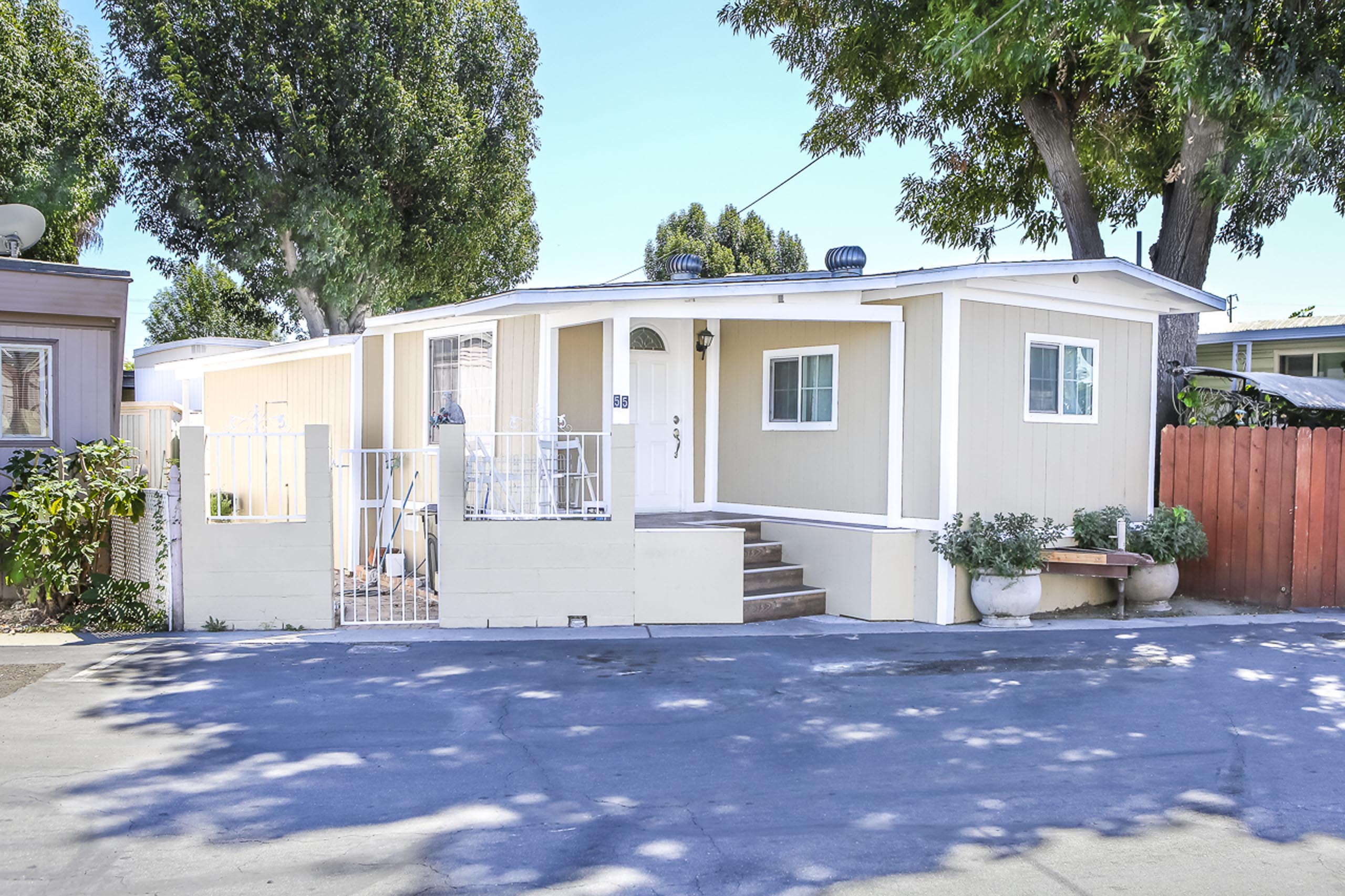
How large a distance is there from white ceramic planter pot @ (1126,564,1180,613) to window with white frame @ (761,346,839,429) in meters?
3.25

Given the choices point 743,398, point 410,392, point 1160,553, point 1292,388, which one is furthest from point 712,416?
point 1292,388

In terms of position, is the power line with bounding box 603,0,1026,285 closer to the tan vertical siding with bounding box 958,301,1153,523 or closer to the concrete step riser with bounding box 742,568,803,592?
the concrete step riser with bounding box 742,568,803,592

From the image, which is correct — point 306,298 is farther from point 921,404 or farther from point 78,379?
point 921,404

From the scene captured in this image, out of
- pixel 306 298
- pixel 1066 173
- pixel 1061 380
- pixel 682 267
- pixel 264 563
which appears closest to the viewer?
pixel 264 563

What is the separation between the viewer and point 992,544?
8789 millimetres

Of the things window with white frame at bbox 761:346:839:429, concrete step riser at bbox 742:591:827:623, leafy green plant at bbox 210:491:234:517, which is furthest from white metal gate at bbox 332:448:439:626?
window with white frame at bbox 761:346:839:429

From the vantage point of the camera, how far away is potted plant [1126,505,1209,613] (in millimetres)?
9648

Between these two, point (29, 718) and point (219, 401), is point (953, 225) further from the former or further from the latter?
point (29, 718)

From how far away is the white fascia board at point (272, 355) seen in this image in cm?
1220

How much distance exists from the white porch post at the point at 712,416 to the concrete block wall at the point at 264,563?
164 inches

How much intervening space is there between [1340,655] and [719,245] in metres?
27.9

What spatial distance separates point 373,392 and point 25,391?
12.3ft

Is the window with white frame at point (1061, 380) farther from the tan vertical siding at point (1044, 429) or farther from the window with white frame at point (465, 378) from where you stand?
the window with white frame at point (465, 378)

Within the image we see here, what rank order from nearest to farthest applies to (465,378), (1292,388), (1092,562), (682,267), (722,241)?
(1092,562) → (465,378) → (682,267) → (1292,388) → (722,241)
